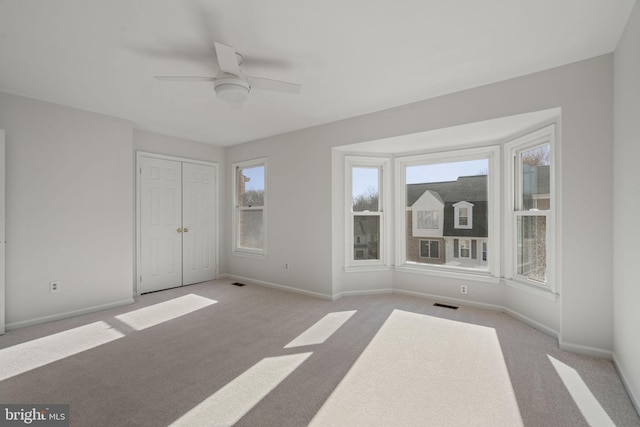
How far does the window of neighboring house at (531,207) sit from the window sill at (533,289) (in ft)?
0.20

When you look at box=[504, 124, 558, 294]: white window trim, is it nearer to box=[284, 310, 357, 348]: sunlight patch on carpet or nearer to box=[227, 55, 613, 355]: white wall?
box=[227, 55, 613, 355]: white wall

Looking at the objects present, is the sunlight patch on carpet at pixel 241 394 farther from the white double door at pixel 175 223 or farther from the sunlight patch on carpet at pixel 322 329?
the white double door at pixel 175 223

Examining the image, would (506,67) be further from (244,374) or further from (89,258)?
(89,258)

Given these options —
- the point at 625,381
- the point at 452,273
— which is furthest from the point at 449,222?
the point at 625,381

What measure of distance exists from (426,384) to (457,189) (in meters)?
2.82

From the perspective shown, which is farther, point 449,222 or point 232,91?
point 449,222

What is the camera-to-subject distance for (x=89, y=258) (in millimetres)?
3805

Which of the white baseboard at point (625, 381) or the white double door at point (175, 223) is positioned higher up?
the white double door at point (175, 223)

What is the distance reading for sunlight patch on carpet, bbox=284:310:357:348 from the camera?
2879 millimetres

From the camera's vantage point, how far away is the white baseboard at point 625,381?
1.89 meters

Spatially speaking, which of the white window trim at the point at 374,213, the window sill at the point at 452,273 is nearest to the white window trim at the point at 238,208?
the white window trim at the point at 374,213

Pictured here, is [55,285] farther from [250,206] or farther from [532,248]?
[532,248]

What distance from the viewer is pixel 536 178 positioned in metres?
3.31

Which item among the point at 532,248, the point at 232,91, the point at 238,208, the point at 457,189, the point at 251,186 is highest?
the point at 232,91
